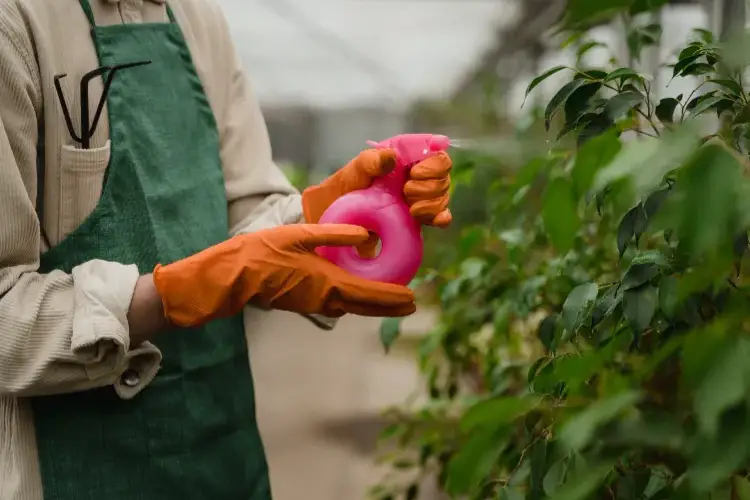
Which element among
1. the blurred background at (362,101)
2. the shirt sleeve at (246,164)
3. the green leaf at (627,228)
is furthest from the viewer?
the blurred background at (362,101)

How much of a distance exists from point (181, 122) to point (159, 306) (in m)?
0.30

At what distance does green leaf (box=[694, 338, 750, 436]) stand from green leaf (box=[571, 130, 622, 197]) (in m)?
0.34

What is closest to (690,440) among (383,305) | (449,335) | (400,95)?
(383,305)

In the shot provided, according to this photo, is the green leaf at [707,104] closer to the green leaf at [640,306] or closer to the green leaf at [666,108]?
the green leaf at [666,108]

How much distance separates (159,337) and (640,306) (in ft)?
2.06

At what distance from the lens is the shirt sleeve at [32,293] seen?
0.96 metres

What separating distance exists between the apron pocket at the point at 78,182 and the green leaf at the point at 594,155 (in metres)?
0.58

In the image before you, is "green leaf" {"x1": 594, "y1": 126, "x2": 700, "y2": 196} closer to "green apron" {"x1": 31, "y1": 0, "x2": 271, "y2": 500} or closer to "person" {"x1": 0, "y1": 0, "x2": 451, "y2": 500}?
"person" {"x1": 0, "y1": 0, "x2": 451, "y2": 500}

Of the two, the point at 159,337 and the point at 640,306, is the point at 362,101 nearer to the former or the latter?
the point at 159,337

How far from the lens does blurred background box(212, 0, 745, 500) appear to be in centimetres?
327

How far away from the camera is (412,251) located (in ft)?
3.55

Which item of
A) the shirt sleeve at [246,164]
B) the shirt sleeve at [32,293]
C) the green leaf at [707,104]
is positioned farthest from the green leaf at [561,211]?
the shirt sleeve at [32,293]

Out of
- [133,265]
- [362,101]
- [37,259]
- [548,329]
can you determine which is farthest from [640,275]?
[362,101]

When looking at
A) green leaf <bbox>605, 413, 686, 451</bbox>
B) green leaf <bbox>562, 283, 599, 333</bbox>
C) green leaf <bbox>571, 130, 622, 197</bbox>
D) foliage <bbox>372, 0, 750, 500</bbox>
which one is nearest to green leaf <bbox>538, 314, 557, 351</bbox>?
foliage <bbox>372, 0, 750, 500</bbox>
